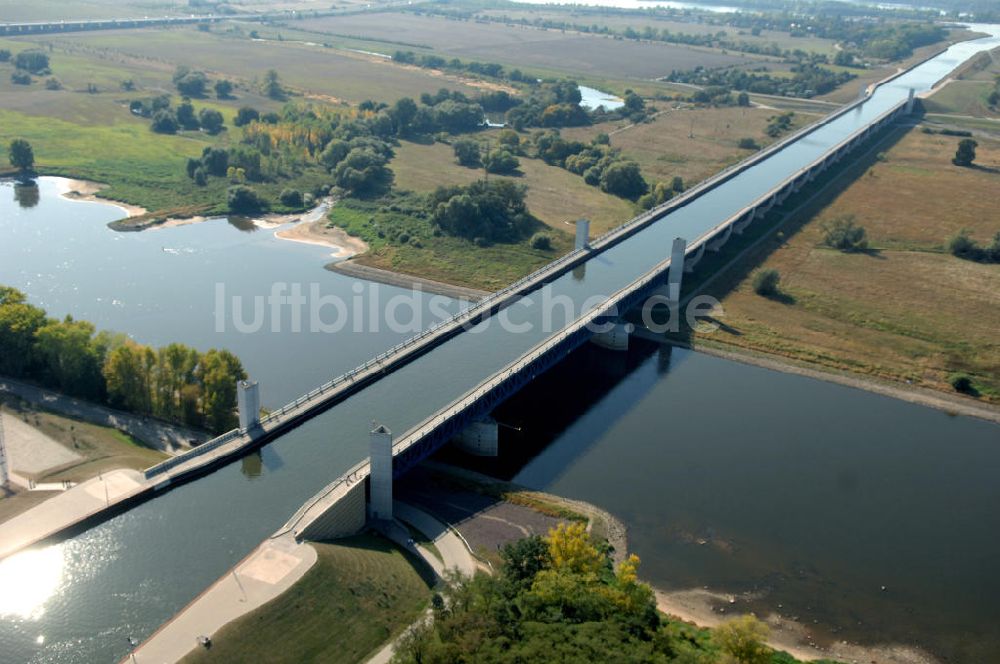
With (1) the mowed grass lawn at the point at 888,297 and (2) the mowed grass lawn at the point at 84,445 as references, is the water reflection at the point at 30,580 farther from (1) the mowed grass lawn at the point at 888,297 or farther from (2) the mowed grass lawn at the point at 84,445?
(1) the mowed grass lawn at the point at 888,297

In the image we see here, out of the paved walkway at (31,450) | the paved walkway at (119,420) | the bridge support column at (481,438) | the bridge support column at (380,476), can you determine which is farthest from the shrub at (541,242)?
the paved walkway at (31,450)

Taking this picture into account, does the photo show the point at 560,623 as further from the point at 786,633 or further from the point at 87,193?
the point at 87,193

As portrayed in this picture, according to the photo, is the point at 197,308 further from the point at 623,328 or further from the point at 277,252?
the point at 623,328

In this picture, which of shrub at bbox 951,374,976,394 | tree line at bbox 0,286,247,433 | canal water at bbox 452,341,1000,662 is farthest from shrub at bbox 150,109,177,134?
shrub at bbox 951,374,976,394

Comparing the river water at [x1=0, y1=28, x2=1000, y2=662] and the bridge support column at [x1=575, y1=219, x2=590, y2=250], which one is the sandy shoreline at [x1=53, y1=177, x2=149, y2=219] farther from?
the bridge support column at [x1=575, y1=219, x2=590, y2=250]

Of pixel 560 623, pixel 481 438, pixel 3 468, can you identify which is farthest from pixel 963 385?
pixel 3 468

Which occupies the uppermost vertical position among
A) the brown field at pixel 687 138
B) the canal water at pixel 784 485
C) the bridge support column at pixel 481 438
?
the brown field at pixel 687 138

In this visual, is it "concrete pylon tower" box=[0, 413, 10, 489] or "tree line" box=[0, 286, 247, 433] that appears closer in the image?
"concrete pylon tower" box=[0, 413, 10, 489]
